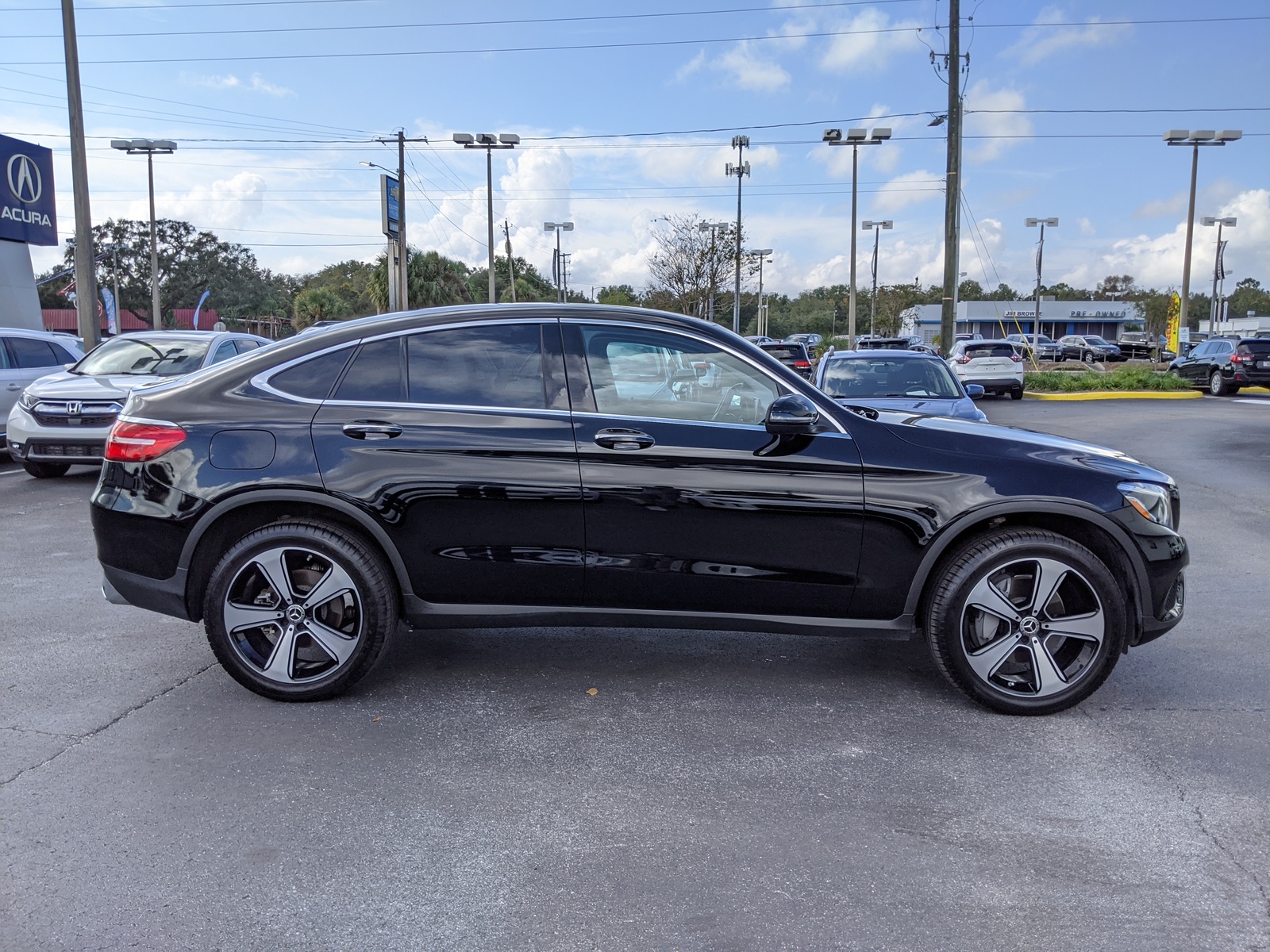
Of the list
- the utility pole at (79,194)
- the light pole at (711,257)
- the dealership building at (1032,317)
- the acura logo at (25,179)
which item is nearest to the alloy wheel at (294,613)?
the utility pole at (79,194)

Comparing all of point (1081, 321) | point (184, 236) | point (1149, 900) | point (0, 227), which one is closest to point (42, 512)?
point (1149, 900)

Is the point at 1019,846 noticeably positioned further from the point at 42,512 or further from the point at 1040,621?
the point at 42,512

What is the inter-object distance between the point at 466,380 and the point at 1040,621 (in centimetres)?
267

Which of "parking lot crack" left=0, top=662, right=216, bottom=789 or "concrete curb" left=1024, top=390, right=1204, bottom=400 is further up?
"concrete curb" left=1024, top=390, right=1204, bottom=400

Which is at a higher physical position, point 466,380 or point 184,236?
point 184,236

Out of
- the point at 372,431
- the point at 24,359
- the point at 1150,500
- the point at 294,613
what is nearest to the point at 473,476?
the point at 372,431

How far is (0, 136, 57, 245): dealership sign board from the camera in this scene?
2447 cm

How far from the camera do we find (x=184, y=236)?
76625 mm

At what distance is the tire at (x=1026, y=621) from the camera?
13.5 ft

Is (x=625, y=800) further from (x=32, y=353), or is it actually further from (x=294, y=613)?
(x=32, y=353)

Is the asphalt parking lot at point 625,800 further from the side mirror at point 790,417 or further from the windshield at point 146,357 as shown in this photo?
the windshield at point 146,357

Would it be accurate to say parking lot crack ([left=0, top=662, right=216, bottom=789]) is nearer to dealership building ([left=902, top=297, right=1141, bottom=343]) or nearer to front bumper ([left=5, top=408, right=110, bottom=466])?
front bumper ([left=5, top=408, right=110, bottom=466])

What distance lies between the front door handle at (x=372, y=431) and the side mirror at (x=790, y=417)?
5.21 feet

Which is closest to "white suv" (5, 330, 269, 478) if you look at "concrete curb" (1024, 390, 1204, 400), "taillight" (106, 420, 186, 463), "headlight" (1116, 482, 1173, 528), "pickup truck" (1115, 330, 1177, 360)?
"taillight" (106, 420, 186, 463)
